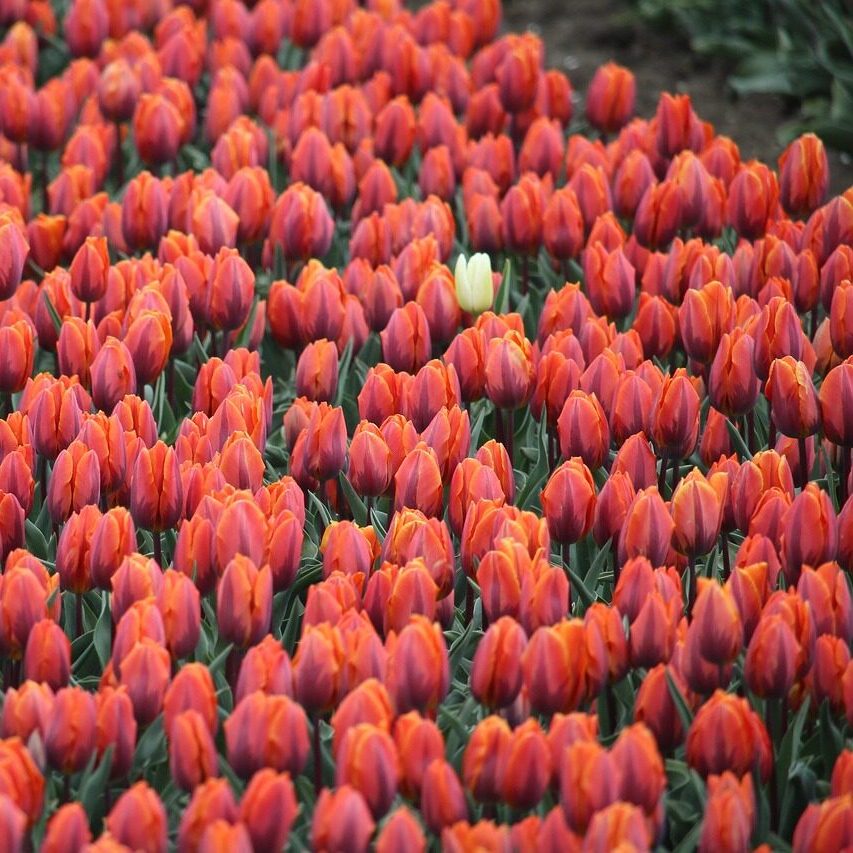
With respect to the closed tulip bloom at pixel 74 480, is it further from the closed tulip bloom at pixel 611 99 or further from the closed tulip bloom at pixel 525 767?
the closed tulip bloom at pixel 611 99

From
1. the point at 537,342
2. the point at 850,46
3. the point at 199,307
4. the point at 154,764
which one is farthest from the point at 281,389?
the point at 850,46

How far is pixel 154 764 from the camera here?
2.39 metres

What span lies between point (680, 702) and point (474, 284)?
1.36m

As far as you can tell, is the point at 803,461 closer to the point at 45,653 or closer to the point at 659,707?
the point at 659,707

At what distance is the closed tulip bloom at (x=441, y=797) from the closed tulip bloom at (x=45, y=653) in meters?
0.60

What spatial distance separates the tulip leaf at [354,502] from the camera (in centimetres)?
291

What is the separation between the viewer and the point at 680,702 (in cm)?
225

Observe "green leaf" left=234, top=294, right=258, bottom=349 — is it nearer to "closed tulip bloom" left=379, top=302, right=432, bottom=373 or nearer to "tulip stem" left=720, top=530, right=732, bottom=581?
"closed tulip bloom" left=379, top=302, right=432, bottom=373

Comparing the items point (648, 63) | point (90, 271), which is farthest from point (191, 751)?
point (648, 63)

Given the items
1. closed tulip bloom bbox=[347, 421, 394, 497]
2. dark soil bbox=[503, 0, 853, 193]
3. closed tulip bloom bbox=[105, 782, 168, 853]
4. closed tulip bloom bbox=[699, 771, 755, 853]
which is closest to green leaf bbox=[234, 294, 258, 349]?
closed tulip bloom bbox=[347, 421, 394, 497]

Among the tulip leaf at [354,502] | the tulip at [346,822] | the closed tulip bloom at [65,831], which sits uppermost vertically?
the tulip at [346,822]

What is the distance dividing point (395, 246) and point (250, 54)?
5.19ft

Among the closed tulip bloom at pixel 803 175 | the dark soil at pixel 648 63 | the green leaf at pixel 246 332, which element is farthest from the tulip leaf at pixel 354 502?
the dark soil at pixel 648 63

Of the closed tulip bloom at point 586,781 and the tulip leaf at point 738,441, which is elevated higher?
Result: the closed tulip bloom at point 586,781
